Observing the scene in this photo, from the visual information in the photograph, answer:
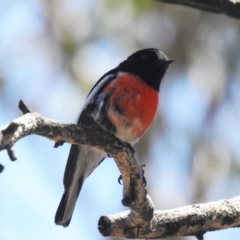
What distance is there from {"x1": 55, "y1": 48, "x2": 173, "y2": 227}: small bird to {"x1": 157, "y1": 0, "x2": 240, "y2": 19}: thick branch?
4.63ft

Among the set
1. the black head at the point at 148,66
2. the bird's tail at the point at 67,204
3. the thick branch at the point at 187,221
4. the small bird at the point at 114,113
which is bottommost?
the thick branch at the point at 187,221

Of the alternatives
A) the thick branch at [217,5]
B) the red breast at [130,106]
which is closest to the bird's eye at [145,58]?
the red breast at [130,106]

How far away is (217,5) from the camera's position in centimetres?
265

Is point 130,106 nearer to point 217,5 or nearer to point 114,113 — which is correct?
point 114,113

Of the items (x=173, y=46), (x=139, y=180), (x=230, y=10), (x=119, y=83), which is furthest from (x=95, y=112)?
(x=173, y=46)

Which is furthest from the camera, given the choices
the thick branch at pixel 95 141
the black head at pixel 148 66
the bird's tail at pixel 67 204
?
the black head at pixel 148 66

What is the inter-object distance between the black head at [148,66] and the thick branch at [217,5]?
1.74 meters

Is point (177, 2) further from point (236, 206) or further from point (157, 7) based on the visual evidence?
point (157, 7)

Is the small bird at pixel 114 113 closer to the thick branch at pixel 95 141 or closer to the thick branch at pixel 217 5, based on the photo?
the thick branch at pixel 95 141

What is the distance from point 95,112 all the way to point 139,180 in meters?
0.89

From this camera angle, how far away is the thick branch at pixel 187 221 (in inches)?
127

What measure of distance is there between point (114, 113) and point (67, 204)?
739mm

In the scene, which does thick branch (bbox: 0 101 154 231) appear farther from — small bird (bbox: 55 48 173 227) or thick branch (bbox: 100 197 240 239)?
small bird (bbox: 55 48 173 227)

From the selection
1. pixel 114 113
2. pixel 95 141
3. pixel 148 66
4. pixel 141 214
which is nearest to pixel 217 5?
pixel 95 141
